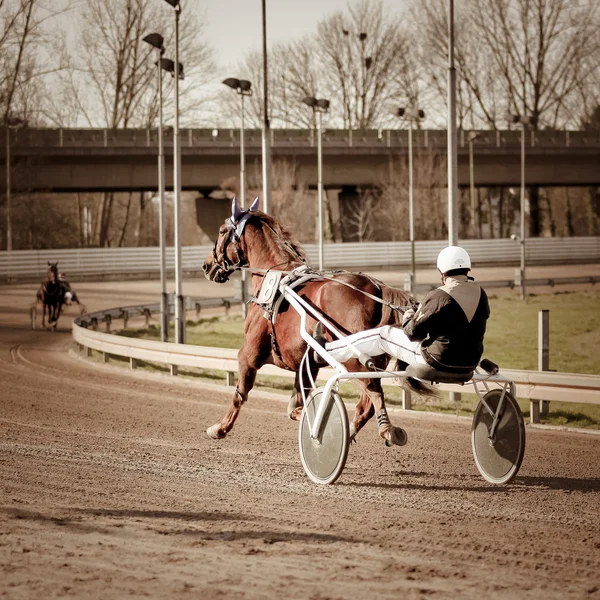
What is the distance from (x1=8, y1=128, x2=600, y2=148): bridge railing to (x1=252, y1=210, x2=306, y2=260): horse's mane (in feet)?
158

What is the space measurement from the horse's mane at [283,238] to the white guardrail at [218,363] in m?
2.86

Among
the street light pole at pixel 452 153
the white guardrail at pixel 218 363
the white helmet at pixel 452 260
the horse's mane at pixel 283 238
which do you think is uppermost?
the street light pole at pixel 452 153

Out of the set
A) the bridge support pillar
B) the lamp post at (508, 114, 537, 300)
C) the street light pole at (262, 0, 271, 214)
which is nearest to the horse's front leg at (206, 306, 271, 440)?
the street light pole at (262, 0, 271, 214)

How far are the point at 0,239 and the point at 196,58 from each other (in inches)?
579

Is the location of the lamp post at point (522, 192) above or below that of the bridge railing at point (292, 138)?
below

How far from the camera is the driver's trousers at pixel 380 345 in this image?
843cm

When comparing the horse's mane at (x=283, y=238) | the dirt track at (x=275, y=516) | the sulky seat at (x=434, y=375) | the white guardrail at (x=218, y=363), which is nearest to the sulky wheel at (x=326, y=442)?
the dirt track at (x=275, y=516)

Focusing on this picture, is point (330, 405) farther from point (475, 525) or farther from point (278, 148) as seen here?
point (278, 148)

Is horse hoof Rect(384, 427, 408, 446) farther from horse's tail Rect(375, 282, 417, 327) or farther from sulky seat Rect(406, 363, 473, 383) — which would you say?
horse's tail Rect(375, 282, 417, 327)

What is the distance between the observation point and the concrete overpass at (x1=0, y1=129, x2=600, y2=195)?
191ft

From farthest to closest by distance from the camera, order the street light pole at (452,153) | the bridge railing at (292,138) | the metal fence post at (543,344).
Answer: the bridge railing at (292,138) → the street light pole at (452,153) → the metal fence post at (543,344)

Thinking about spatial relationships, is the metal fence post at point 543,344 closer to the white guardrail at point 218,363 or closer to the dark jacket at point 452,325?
the white guardrail at point 218,363

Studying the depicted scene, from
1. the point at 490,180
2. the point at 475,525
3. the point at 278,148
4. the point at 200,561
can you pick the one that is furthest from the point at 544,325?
the point at 490,180

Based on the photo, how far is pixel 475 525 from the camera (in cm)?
700
